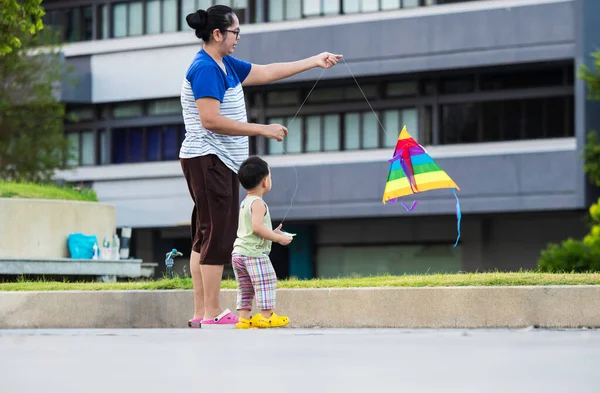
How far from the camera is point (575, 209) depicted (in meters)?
32.3

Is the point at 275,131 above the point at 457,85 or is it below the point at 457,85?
below

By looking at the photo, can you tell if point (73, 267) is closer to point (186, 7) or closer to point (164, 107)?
point (164, 107)

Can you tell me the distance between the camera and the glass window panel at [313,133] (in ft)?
122

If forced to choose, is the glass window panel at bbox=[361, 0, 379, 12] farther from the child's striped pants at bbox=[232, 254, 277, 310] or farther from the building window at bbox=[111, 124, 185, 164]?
the child's striped pants at bbox=[232, 254, 277, 310]

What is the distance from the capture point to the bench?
1905 cm

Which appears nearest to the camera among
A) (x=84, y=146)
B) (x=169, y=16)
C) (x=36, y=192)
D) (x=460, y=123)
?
(x=36, y=192)

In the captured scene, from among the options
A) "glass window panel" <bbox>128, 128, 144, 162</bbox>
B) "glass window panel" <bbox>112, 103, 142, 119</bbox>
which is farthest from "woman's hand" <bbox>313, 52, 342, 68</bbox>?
"glass window panel" <bbox>112, 103, 142, 119</bbox>

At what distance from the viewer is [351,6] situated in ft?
117

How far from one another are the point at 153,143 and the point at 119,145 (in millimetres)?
1303

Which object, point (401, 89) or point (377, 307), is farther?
point (401, 89)

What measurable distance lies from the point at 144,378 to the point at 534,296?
5406 mm

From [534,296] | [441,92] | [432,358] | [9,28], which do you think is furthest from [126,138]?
[432,358]

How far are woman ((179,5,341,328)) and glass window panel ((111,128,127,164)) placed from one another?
32.2 meters

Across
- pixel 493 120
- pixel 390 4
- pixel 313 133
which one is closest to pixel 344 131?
pixel 313 133
